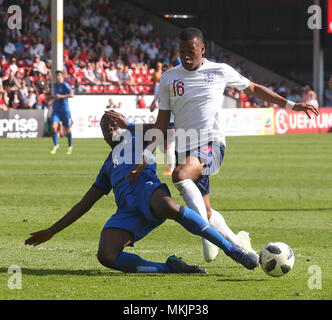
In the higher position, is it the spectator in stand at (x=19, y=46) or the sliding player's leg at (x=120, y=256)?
the spectator in stand at (x=19, y=46)

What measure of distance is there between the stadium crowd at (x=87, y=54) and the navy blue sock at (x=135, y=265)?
21030 mm

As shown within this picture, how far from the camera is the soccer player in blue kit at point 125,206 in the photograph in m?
7.37

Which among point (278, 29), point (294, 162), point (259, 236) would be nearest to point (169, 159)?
point (294, 162)

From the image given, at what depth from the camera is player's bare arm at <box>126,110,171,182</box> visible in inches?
283

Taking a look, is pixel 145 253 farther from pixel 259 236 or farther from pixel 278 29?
pixel 278 29

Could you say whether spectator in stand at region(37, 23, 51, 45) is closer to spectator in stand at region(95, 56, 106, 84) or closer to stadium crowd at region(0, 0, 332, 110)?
stadium crowd at region(0, 0, 332, 110)

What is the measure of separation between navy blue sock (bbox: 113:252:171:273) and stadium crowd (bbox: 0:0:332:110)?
21030mm

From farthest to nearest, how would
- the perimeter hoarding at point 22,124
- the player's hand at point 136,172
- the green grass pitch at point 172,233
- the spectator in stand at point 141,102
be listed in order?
the spectator in stand at point 141,102
the perimeter hoarding at point 22,124
the player's hand at point 136,172
the green grass pitch at point 172,233

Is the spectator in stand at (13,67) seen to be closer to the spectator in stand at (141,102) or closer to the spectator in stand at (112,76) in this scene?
the spectator in stand at (112,76)

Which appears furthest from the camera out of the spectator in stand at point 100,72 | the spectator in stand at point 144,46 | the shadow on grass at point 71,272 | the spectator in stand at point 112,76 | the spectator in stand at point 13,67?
the spectator in stand at point 144,46

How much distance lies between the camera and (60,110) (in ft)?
79.2

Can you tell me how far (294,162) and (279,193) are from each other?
22.2 ft

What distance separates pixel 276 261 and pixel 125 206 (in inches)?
53.1

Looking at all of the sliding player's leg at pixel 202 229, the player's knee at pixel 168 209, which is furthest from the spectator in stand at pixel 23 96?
the sliding player's leg at pixel 202 229
